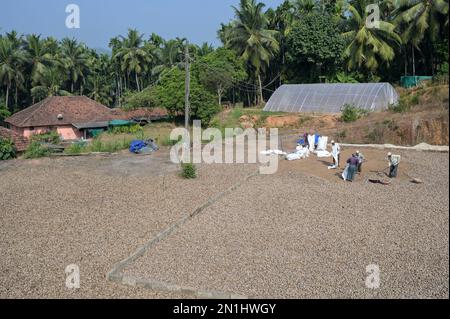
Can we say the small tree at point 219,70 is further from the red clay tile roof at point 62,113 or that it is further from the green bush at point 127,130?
the red clay tile roof at point 62,113

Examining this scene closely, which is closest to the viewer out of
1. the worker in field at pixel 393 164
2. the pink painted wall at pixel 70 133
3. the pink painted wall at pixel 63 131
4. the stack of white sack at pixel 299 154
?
the worker in field at pixel 393 164

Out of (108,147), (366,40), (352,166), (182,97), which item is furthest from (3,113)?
(352,166)

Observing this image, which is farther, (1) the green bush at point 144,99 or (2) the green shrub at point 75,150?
(1) the green bush at point 144,99

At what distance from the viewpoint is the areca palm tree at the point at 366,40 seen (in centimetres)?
3012

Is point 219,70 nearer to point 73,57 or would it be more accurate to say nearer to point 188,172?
point 188,172

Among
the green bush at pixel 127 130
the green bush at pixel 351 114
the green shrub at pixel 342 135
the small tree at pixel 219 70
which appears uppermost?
the small tree at pixel 219 70

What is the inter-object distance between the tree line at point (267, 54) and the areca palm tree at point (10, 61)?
3.4 inches

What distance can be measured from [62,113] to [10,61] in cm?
1128

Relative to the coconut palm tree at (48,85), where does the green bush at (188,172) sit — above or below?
below

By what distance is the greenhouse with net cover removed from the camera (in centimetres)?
2644

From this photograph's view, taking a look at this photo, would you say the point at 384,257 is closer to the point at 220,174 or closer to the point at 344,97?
the point at 220,174

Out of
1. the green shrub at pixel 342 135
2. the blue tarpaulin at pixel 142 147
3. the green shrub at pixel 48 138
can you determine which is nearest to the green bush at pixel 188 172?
the blue tarpaulin at pixel 142 147

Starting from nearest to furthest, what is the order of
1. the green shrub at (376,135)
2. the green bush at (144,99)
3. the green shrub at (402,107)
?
1. the green shrub at (376,135)
2. the green shrub at (402,107)
3. the green bush at (144,99)

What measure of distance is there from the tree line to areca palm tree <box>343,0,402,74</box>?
7cm
